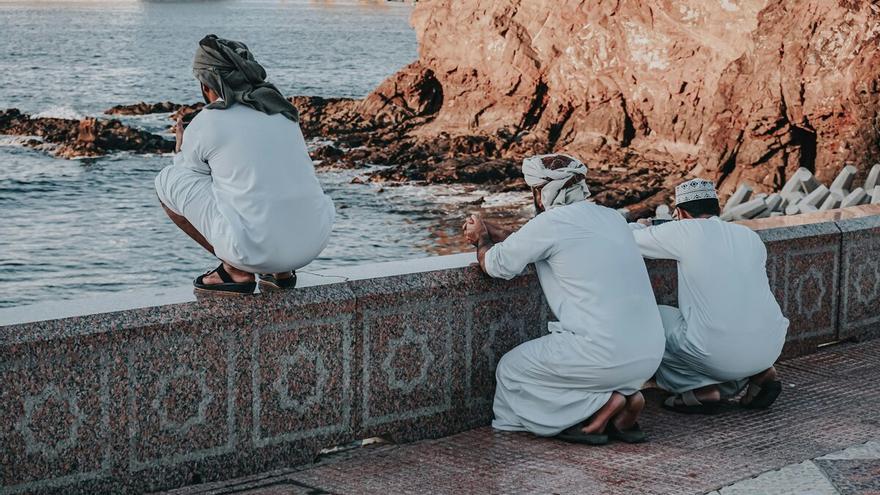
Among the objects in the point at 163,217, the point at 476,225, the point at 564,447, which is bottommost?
the point at 163,217

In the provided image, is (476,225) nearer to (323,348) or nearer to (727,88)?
(323,348)

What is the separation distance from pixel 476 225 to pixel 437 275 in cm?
35

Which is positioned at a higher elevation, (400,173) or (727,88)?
(727,88)

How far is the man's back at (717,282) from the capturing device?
5.61 metres

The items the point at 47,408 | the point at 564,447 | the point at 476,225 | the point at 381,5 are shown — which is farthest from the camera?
the point at 381,5

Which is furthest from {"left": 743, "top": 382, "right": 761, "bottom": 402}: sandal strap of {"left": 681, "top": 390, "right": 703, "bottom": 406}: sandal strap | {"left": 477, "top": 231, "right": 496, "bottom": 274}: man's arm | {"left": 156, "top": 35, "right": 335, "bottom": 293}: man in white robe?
{"left": 156, "top": 35, "right": 335, "bottom": 293}: man in white robe

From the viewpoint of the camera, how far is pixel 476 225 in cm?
546

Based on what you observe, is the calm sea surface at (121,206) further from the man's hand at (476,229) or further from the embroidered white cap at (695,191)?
the embroidered white cap at (695,191)

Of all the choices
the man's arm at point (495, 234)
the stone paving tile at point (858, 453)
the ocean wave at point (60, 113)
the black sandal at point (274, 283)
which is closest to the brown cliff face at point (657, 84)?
the ocean wave at point (60, 113)

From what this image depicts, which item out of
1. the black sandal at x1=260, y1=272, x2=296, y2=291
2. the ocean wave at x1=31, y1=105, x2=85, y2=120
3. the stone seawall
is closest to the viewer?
the stone seawall

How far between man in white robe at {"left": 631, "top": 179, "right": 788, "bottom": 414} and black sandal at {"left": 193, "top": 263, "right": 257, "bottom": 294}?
2.05 meters

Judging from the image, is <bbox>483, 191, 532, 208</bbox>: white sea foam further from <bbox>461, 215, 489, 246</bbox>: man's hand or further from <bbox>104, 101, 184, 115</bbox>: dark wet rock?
<bbox>104, 101, 184, 115</bbox>: dark wet rock

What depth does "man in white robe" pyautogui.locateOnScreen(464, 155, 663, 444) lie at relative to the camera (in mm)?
5066

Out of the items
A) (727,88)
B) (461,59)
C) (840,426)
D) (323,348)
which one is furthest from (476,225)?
(461,59)
